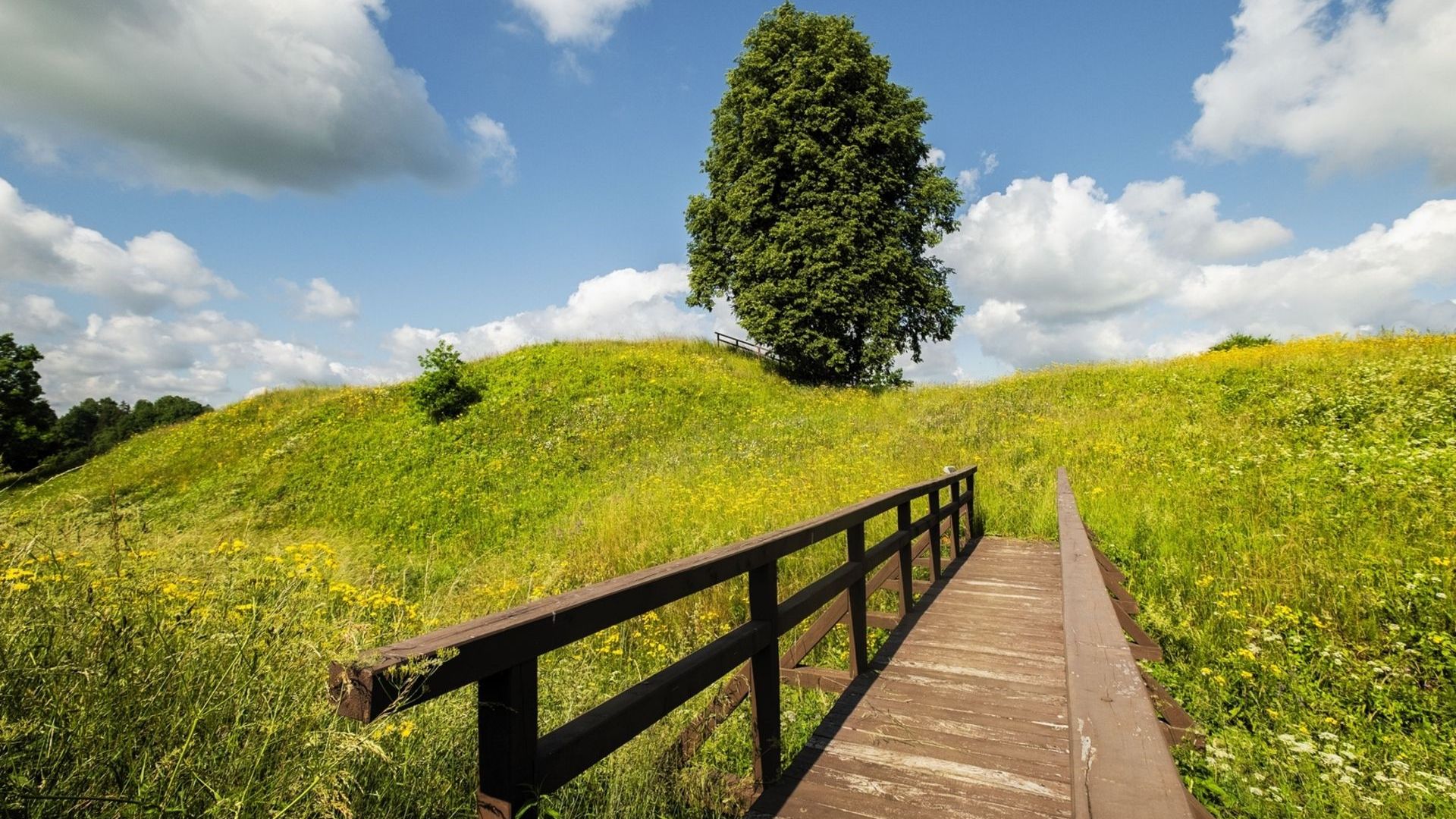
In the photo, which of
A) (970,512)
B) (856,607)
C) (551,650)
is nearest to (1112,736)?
(551,650)

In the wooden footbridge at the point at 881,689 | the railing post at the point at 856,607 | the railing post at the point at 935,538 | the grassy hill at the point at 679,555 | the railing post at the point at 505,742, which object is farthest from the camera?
the railing post at the point at 935,538

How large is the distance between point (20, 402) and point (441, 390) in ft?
62.9

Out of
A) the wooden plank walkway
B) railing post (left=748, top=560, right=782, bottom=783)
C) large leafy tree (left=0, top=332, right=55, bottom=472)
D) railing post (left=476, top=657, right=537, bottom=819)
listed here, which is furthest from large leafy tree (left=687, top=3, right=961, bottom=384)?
large leafy tree (left=0, top=332, right=55, bottom=472)

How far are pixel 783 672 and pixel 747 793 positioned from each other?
64.8 inches

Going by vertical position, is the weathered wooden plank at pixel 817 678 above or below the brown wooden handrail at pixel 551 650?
below

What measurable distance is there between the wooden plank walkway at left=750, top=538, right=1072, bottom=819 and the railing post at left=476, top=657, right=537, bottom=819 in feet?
5.05

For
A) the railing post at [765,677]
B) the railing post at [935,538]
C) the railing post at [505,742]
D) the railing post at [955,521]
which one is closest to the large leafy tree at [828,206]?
the railing post at [955,521]

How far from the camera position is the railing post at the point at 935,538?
6.68 metres

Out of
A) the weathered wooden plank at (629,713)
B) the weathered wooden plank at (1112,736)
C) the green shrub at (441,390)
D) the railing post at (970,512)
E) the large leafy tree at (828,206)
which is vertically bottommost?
the railing post at (970,512)

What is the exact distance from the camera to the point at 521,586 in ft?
27.5

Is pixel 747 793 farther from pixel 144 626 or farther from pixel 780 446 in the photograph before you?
pixel 780 446

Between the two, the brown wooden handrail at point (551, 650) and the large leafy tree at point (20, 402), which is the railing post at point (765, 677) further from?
the large leafy tree at point (20, 402)

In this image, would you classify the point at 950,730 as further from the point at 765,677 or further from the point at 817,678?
the point at 765,677

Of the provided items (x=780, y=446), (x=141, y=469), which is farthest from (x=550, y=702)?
(x=141, y=469)
